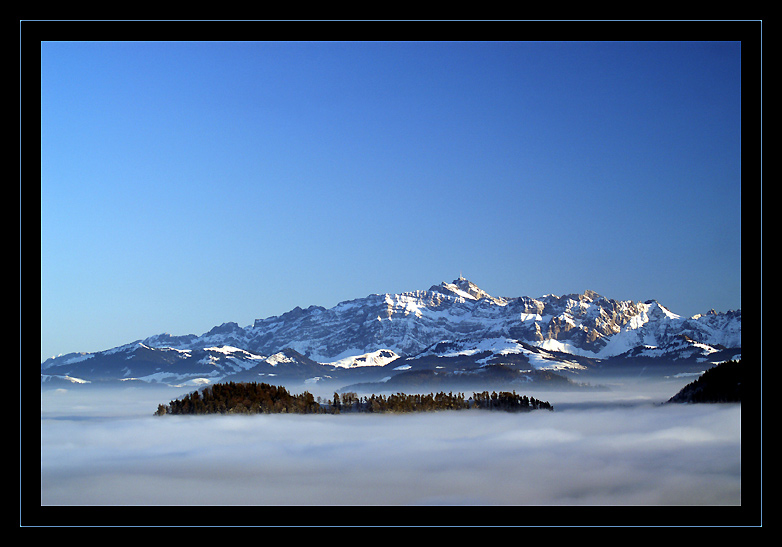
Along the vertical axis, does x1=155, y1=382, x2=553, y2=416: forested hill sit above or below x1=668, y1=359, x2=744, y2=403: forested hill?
below

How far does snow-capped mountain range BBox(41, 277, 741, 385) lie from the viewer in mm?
14000

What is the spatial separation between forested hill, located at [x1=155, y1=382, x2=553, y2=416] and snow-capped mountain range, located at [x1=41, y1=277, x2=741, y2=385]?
1.64ft

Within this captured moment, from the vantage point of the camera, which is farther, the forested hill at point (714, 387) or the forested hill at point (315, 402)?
the forested hill at point (315, 402)

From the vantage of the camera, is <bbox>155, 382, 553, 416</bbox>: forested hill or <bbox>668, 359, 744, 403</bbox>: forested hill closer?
<bbox>668, 359, 744, 403</bbox>: forested hill

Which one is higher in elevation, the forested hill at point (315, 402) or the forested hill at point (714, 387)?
the forested hill at point (714, 387)

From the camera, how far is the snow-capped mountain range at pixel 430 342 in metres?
14.0

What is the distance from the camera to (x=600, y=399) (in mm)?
12258

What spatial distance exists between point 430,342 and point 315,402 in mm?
4640

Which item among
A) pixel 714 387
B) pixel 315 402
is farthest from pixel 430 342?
pixel 714 387

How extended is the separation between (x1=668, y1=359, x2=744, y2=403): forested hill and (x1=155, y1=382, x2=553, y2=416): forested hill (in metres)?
2.44

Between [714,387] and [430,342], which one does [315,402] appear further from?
[714,387]

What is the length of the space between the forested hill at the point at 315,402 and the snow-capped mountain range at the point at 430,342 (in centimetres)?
50
